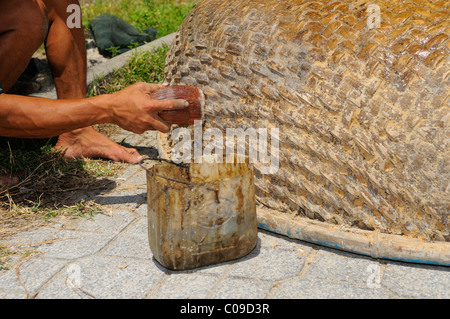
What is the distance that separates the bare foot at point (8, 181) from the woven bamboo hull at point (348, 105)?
1.34 m

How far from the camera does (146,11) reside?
6.77 m

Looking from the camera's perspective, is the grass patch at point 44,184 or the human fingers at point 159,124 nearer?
the human fingers at point 159,124

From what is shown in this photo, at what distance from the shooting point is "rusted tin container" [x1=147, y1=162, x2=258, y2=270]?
2.37 metres

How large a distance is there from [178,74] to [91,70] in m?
1.89

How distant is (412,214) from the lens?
2.46m

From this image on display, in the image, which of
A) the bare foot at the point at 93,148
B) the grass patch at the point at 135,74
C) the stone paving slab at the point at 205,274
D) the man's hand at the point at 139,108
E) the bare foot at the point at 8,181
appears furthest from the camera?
the grass patch at the point at 135,74

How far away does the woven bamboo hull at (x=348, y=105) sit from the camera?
7.95 ft

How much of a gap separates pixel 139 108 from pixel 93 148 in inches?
46.8

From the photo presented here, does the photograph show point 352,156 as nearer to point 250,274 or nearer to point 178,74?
point 250,274

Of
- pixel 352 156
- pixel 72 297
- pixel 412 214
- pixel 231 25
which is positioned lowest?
pixel 72 297

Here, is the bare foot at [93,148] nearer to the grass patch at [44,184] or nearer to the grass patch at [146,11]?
the grass patch at [44,184]
